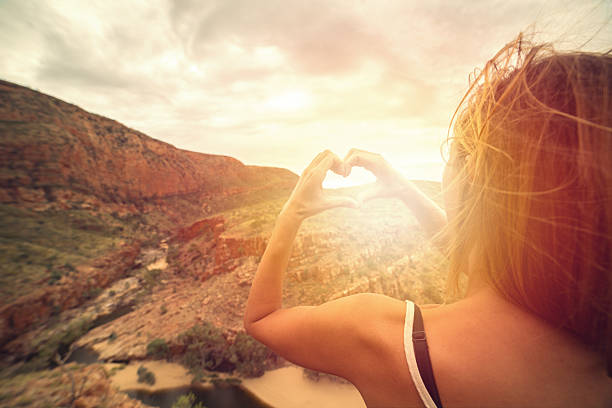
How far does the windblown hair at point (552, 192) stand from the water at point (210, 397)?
23.4ft

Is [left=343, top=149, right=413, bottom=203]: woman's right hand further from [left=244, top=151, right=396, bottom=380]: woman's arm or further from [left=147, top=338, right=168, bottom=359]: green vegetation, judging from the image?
[left=147, top=338, right=168, bottom=359]: green vegetation

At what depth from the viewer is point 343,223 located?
9367 millimetres

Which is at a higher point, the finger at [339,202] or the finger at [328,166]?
the finger at [328,166]

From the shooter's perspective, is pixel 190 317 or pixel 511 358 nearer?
pixel 511 358

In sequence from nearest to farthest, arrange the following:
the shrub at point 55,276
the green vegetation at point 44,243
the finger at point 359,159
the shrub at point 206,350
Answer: the finger at point 359,159 < the shrub at point 206,350 < the green vegetation at point 44,243 < the shrub at point 55,276

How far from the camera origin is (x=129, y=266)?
14016mm

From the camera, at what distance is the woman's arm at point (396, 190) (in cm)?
114

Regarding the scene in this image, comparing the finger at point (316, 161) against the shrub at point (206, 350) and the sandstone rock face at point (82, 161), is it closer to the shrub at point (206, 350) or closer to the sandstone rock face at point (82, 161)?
the shrub at point (206, 350)

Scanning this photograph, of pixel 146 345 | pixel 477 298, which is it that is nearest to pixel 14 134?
pixel 146 345

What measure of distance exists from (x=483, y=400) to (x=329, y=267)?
22.3 feet

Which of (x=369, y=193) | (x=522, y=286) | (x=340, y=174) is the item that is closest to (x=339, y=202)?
(x=340, y=174)

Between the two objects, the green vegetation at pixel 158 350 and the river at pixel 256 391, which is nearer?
the river at pixel 256 391

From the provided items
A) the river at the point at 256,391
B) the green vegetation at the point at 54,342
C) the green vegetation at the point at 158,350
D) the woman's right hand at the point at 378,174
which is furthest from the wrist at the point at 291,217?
the green vegetation at the point at 54,342

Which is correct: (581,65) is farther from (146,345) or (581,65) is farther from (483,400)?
(146,345)
